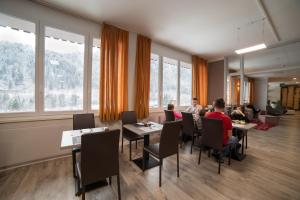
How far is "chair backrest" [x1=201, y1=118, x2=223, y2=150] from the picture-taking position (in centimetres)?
225

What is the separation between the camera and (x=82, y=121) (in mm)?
2641

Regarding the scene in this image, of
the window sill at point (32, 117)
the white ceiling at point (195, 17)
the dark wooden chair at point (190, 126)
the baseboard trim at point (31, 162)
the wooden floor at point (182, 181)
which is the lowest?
the wooden floor at point (182, 181)

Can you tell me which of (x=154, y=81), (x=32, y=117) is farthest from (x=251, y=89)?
(x=32, y=117)

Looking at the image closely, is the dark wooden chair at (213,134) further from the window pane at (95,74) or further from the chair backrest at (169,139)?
the window pane at (95,74)

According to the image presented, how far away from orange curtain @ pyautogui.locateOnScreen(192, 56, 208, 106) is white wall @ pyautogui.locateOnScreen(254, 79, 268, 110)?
209 inches

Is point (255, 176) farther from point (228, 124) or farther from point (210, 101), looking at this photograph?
point (210, 101)

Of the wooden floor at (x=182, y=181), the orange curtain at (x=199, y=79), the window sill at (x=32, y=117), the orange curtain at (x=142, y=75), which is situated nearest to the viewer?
the wooden floor at (x=182, y=181)

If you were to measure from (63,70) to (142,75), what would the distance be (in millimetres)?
1961

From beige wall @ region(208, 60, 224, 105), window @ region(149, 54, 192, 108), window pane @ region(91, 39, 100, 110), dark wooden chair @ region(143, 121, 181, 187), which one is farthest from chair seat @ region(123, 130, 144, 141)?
beige wall @ region(208, 60, 224, 105)

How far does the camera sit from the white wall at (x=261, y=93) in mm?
8617

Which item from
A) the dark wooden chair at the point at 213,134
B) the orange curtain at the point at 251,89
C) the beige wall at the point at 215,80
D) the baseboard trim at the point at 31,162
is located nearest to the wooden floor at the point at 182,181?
the baseboard trim at the point at 31,162

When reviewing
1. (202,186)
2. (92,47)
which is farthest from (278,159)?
(92,47)

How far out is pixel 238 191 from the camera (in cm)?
188

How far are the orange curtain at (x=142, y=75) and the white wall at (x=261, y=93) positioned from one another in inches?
335
